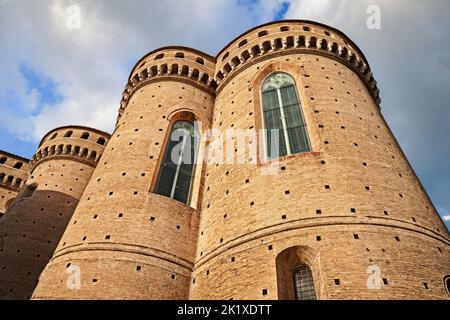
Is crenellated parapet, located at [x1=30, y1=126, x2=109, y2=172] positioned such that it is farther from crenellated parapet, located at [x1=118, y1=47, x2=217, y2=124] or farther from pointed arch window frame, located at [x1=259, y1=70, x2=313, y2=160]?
pointed arch window frame, located at [x1=259, y1=70, x2=313, y2=160]

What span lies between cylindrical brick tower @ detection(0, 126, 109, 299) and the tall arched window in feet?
38.0

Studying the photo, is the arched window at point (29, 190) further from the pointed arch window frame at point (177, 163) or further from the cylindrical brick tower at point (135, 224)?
the pointed arch window frame at point (177, 163)

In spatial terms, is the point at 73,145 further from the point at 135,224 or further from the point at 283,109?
the point at 283,109

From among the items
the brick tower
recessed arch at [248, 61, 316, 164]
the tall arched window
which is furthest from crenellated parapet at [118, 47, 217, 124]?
the tall arched window

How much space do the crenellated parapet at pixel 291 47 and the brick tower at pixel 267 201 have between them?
73 millimetres

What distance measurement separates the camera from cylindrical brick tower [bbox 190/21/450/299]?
729 cm

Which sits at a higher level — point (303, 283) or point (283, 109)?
point (283, 109)

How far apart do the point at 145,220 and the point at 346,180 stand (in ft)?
19.2

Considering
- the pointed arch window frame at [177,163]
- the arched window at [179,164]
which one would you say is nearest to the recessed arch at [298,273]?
the pointed arch window frame at [177,163]

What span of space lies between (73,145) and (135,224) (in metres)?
11.8

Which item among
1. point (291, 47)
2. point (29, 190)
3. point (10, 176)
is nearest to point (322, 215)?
point (291, 47)

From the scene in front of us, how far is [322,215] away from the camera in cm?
834
